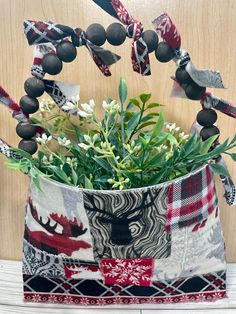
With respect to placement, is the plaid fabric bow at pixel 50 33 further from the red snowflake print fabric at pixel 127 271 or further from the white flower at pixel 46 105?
the red snowflake print fabric at pixel 127 271

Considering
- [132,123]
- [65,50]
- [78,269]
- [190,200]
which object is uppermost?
[65,50]

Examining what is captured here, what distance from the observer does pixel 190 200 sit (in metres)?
0.64

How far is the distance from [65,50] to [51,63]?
26mm

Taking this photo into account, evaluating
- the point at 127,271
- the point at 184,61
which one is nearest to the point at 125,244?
→ the point at 127,271

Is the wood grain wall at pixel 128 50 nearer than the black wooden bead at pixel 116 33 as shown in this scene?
No

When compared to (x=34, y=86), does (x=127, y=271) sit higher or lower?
lower

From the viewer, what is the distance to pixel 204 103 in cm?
64

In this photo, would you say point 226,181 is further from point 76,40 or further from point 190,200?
point 76,40

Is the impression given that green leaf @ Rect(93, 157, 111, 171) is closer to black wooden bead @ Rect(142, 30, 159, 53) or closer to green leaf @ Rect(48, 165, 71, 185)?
green leaf @ Rect(48, 165, 71, 185)

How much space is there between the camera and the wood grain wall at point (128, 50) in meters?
0.69

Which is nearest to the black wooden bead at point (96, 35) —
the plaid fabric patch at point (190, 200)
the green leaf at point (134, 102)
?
the green leaf at point (134, 102)

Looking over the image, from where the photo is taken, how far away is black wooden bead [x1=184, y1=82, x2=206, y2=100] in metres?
0.62

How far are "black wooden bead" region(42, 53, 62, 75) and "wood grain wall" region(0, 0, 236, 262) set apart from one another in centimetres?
12

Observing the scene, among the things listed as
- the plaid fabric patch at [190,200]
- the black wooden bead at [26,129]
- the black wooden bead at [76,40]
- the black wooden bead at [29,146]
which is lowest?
the plaid fabric patch at [190,200]
